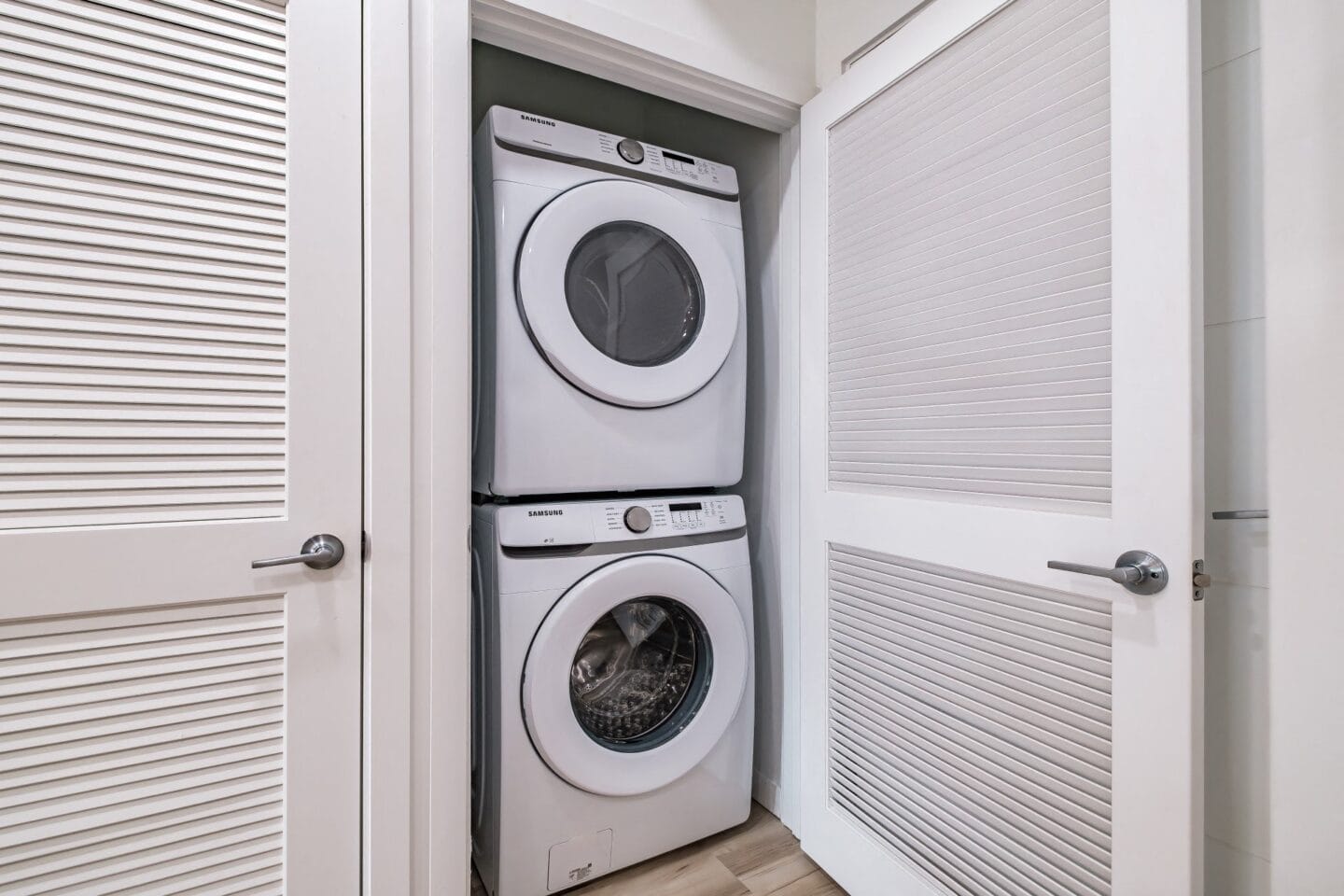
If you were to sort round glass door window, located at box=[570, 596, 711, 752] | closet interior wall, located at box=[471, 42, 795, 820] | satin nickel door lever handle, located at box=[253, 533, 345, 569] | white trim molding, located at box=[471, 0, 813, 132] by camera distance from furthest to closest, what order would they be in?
closet interior wall, located at box=[471, 42, 795, 820] < round glass door window, located at box=[570, 596, 711, 752] < white trim molding, located at box=[471, 0, 813, 132] < satin nickel door lever handle, located at box=[253, 533, 345, 569]

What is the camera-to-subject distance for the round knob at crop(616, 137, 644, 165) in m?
1.47

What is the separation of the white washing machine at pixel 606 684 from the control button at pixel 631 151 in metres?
0.82

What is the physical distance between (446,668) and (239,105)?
1.02 m

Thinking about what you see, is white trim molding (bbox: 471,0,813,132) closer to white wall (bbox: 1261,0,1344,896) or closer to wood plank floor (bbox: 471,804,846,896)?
white wall (bbox: 1261,0,1344,896)

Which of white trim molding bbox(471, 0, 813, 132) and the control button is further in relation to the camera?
the control button

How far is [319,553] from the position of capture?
40.8 inches

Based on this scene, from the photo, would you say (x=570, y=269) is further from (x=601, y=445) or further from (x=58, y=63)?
(x=58, y=63)

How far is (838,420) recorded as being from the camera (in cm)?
142

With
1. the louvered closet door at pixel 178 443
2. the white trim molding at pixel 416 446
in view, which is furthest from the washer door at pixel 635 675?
the louvered closet door at pixel 178 443

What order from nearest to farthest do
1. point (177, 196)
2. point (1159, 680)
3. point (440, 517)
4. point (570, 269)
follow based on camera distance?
1. point (1159, 680)
2. point (177, 196)
3. point (440, 517)
4. point (570, 269)

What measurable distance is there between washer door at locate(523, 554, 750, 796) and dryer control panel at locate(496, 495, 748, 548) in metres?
0.08

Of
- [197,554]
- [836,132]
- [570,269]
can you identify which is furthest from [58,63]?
[836,132]

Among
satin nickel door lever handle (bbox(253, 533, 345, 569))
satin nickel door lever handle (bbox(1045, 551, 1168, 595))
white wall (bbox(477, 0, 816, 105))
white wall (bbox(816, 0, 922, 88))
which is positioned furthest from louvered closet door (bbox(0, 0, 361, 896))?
satin nickel door lever handle (bbox(1045, 551, 1168, 595))

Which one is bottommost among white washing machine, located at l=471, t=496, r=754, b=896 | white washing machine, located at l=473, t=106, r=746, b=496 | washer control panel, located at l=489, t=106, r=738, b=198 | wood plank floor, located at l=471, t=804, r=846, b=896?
wood plank floor, located at l=471, t=804, r=846, b=896
